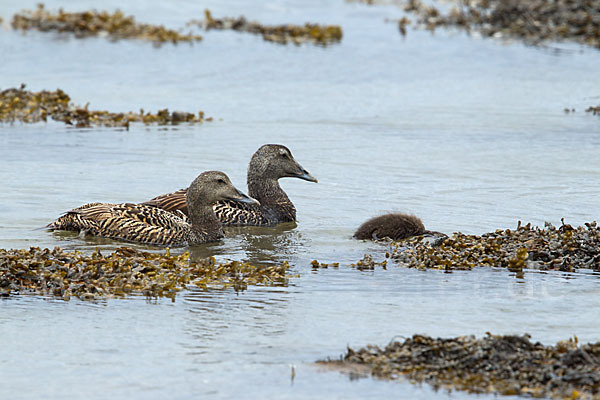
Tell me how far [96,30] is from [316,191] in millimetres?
14720

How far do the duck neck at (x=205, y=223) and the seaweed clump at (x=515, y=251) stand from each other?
6.36ft

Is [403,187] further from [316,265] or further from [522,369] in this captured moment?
[522,369]

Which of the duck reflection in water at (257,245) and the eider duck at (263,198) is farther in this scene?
the eider duck at (263,198)

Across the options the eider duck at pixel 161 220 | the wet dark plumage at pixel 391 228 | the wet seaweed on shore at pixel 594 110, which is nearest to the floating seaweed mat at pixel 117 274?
the eider duck at pixel 161 220

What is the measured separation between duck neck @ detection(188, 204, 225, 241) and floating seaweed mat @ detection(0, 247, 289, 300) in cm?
140

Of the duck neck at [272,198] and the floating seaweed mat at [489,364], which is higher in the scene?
the duck neck at [272,198]

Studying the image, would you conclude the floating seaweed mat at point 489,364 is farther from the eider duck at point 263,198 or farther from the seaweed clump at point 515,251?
the eider duck at point 263,198

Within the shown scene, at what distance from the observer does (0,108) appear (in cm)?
1823

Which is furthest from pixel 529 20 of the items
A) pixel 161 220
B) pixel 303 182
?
pixel 161 220

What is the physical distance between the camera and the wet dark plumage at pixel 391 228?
11.1 m

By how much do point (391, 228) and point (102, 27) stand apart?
17.6m

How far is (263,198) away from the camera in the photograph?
12852 mm

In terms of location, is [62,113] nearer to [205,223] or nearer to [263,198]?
[263,198]

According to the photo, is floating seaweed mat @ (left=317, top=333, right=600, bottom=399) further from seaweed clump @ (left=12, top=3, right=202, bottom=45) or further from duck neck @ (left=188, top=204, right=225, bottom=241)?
seaweed clump @ (left=12, top=3, right=202, bottom=45)
